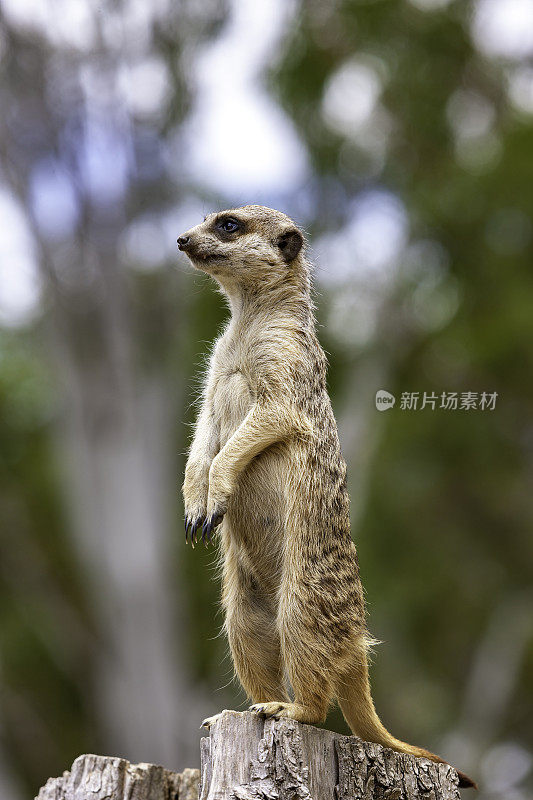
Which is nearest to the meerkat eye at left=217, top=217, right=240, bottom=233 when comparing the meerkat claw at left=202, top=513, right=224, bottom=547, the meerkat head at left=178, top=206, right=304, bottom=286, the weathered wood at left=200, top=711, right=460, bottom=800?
the meerkat head at left=178, top=206, right=304, bottom=286

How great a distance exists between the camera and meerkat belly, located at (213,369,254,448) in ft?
12.3

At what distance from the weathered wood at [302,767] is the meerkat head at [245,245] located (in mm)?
1683

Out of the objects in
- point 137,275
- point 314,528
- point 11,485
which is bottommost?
point 314,528

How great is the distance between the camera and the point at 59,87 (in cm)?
1192

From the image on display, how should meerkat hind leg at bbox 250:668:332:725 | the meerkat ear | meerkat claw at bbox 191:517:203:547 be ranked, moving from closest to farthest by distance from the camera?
Answer: meerkat hind leg at bbox 250:668:332:725 → meerkat claw at bbox 191:517:203:547 → the meerkat ear

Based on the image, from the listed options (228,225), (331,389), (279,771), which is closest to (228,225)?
(228,225)

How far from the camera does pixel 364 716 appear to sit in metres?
3.91

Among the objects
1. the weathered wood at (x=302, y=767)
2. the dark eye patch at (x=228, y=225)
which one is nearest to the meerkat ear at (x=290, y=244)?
the dark eye patch at (x=228, y=225)

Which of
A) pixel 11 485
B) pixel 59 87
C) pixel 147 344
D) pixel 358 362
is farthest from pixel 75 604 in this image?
pixel 59 87

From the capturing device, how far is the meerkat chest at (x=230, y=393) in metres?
3.76

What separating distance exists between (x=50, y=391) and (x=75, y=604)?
13.0ft

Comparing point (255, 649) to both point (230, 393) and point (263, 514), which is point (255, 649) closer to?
point (263, 514)

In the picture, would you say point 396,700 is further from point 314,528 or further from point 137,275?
point 314,528

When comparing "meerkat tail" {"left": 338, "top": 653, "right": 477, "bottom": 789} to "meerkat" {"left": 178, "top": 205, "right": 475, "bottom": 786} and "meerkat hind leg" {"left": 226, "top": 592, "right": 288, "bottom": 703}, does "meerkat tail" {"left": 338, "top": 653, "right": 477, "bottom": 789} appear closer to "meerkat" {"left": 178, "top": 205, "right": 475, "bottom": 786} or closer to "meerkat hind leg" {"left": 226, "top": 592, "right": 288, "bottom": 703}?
"meerkat" {"left": 178, "top": 205, "right": 475, "bottom": 786}
